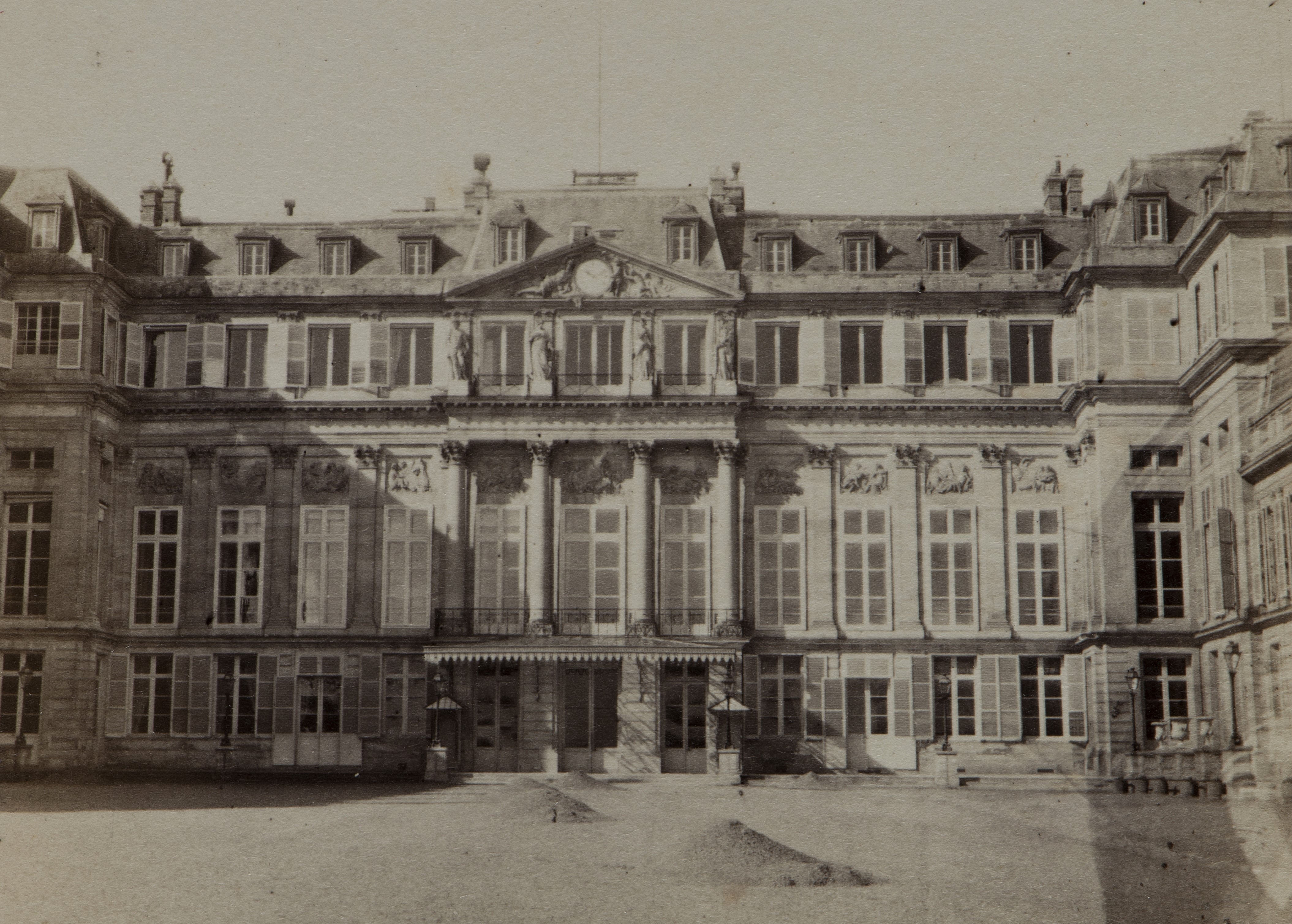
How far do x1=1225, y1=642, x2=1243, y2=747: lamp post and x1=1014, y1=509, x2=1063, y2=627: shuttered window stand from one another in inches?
197

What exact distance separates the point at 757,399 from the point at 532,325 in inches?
232

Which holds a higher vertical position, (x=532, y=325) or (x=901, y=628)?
(x=532, y=325)

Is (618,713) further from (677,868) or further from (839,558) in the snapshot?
(677,868)

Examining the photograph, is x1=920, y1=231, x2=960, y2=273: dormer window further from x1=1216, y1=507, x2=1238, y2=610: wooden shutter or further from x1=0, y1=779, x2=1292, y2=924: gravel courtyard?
x1=0, y1=779, x2=1292, y2=924: gravel courtyard

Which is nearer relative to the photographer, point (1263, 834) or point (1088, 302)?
point (1263, 834)

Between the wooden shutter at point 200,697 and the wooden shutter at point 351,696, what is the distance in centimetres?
271

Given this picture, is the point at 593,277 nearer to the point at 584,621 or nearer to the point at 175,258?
the point at 584,621

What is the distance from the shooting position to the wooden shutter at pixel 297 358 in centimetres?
3994

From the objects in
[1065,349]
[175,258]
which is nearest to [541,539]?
[175,258]

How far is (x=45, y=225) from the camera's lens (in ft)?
124

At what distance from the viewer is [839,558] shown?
38844 millimetres

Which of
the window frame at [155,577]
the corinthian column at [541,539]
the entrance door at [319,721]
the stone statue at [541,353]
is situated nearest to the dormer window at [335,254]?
the stone statue at [541,353]

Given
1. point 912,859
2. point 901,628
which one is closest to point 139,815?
point 912,859

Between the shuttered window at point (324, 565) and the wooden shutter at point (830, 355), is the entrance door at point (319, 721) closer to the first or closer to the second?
the shuttered window at point (324, 565)
